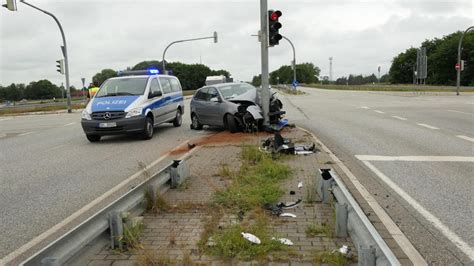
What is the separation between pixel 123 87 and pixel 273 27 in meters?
4.94

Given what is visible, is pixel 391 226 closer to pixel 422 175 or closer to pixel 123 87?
pixel 422 175

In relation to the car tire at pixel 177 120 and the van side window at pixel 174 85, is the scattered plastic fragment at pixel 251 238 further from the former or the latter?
the car tire at pixel 177 120

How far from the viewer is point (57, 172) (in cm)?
868

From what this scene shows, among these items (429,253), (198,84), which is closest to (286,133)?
(429,253)

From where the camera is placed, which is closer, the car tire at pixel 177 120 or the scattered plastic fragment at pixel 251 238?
the scattered plastic fragment at pixel 251 238

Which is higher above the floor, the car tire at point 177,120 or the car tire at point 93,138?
the car tire at point 177,120

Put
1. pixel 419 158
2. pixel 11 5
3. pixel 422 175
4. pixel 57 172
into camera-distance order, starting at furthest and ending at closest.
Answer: pixel 11 5, pixel 419 158, pixel 57 172, pixel 422 175

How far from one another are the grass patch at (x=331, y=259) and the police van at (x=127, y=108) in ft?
31.8

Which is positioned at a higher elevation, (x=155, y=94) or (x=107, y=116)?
(x=155, y=94)

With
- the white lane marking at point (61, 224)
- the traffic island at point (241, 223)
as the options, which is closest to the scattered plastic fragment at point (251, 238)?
the traffic island at point (241, 223)

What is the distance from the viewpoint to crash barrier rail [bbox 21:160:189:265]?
3.09 m

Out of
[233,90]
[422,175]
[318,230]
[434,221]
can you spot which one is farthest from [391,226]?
[233,90]

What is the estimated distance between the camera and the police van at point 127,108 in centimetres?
1266

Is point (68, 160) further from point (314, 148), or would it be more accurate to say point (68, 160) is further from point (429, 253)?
point (429, 253)
